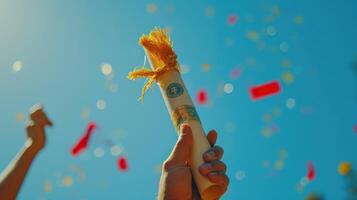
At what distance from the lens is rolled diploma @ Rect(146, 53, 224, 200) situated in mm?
3707

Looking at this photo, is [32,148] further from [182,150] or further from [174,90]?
[174,90]

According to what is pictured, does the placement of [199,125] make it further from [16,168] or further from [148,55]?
[16,168]

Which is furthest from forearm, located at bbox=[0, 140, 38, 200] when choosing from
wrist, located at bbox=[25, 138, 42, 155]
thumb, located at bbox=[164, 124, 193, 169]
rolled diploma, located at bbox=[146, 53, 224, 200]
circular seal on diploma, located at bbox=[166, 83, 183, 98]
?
circular seal on diploma, located at bbox=[166, 83, 183, 98]

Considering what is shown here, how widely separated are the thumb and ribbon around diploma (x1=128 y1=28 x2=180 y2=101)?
74cm

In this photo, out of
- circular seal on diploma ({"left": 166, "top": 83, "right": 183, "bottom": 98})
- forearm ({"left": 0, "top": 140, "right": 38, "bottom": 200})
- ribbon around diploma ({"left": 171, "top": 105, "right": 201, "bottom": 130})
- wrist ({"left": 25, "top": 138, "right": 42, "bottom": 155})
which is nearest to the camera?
forearm ({"left": 0, "top": 140, "right": 38, "bottom": 200})

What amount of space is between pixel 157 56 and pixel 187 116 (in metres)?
0.72

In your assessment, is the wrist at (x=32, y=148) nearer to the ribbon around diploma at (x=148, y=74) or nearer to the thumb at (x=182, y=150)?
the thumb at (x=182, y=150)

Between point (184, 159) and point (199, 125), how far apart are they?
0.45m

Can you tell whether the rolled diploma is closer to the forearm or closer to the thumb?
the thumb

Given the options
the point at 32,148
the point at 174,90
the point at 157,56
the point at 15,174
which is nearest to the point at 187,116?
the point at 174,90

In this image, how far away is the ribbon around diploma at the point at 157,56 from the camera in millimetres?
4344

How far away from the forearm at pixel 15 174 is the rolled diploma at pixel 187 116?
1.31 m

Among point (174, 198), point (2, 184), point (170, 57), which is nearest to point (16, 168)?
point (2, 184)

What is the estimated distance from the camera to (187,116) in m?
4.02
